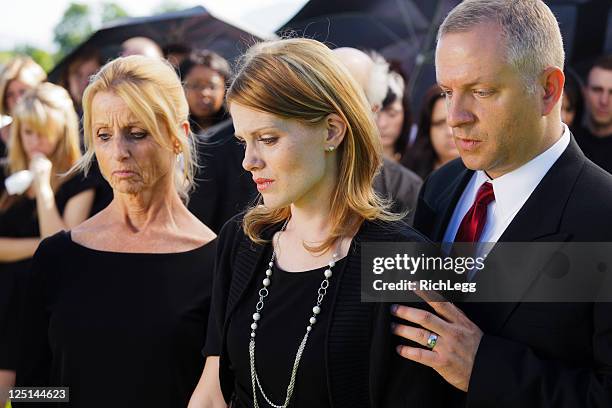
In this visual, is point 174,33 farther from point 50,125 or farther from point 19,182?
point 19,182

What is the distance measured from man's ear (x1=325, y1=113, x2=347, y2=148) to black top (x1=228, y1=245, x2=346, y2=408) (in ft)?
1.15

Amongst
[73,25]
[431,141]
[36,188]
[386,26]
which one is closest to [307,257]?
[36,188]

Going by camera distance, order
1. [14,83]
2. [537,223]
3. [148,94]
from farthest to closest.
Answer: [14,83] → [148,94] → [537,223]

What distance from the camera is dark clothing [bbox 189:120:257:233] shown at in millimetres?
4062

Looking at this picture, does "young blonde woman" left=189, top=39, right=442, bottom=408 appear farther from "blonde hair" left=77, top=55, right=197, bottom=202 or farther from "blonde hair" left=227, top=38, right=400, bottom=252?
"blonde hair" left=77, top=55, right=197, bottom=202

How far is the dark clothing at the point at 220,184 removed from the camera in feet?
13.3

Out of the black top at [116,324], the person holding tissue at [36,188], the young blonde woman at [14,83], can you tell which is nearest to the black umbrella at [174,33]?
the young blonde woman at [14,83]

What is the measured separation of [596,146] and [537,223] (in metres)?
3.21

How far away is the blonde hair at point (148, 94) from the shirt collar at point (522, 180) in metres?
1.21

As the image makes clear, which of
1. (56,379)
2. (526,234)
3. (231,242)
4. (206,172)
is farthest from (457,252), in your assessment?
(206,172)

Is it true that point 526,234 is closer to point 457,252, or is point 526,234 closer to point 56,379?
point 457,252

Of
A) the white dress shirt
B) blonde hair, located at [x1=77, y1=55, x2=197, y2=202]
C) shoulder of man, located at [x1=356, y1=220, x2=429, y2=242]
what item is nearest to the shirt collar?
the white dress shirt

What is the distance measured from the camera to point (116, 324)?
2.81 m

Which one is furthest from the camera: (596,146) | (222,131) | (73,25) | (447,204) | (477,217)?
(73,25)
